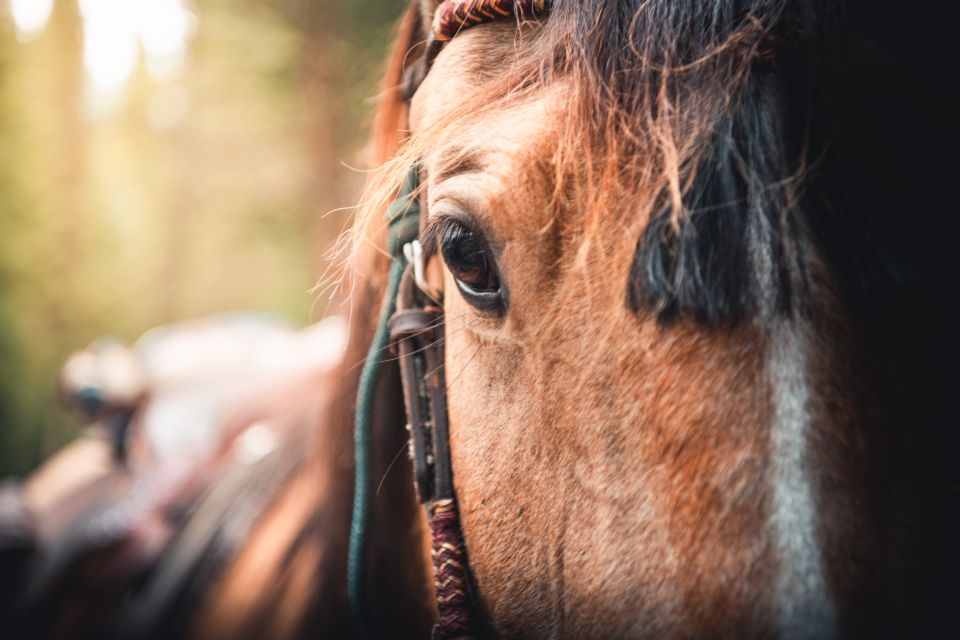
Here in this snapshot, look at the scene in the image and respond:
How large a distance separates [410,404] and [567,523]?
18.4 inches

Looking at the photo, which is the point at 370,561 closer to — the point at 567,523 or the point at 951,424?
the point at 567,523

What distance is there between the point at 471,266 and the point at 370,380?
0.46m

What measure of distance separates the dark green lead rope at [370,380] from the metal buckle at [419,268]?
16 mm

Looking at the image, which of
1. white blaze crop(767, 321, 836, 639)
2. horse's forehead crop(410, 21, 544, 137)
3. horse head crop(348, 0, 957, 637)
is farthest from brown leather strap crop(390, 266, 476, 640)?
white blaze crop(767, 321, 836, 639)

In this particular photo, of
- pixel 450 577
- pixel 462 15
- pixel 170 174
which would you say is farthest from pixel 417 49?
pixel 170 174

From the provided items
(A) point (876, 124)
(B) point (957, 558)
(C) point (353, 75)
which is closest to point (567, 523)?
(B) point (957, 558)

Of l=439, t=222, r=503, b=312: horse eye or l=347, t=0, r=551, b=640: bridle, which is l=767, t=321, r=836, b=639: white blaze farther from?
l=347, t=0, r=551, b=640: bridle

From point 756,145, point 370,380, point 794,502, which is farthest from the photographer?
point 370,380

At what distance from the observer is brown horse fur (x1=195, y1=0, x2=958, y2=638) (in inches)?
32.4

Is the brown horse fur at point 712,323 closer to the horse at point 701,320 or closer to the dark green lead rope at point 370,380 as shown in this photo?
the horse at point 701,320

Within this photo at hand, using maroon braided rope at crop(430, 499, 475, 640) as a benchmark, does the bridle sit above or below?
above

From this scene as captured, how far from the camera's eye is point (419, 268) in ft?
4.42

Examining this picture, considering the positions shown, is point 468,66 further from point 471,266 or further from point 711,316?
point 711,316

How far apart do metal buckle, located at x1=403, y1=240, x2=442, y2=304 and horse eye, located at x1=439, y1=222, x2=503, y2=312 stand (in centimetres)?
21
